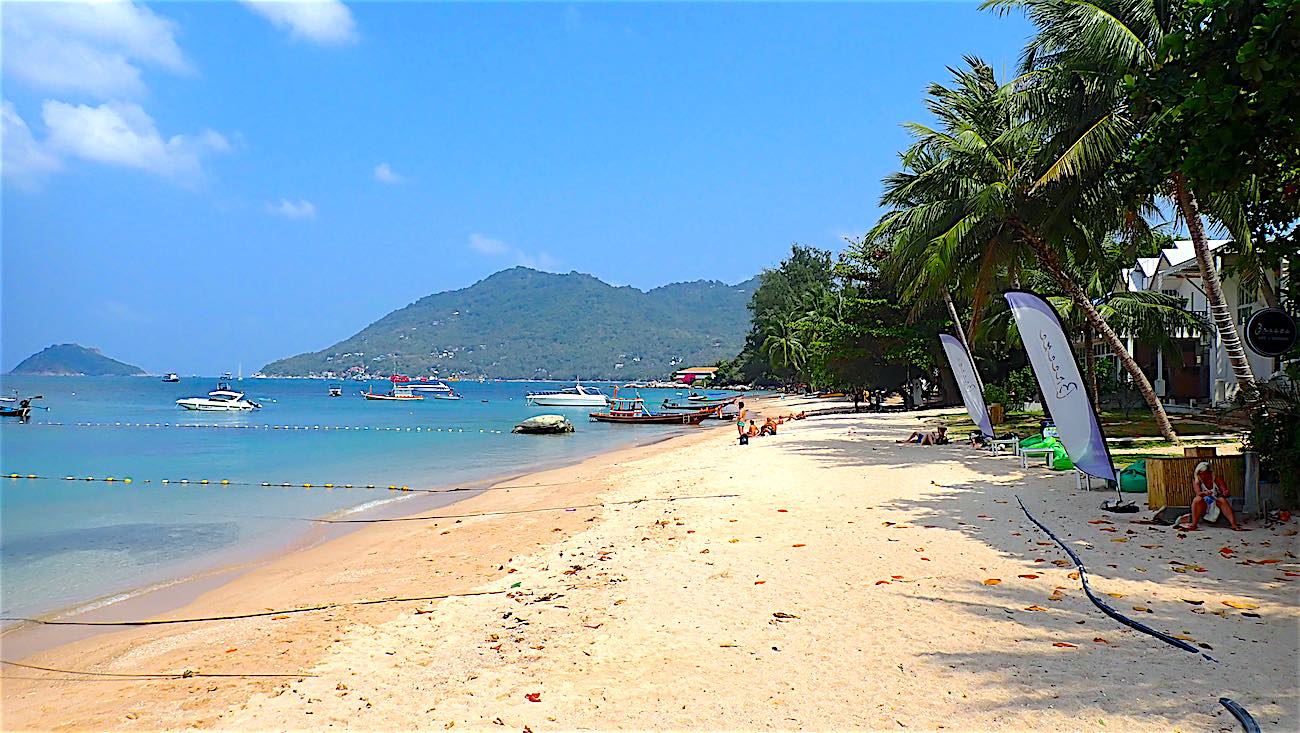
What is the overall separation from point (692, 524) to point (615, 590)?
121 inches

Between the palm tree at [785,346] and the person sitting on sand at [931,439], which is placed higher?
the palm tree at [785,346]

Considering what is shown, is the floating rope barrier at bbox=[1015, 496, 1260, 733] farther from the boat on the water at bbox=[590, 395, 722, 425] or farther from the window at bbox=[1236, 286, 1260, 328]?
the boat on the water at bbox=[590, 395, 722, 425]

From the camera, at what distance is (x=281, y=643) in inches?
272

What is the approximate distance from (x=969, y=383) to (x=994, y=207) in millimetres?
3593

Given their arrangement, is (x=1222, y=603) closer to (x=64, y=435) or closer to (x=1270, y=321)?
(x=1270, y=321)

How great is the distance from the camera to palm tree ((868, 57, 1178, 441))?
600 inches

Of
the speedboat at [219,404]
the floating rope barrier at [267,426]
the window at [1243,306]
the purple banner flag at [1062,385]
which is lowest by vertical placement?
the floating rope barrier at [267,426]

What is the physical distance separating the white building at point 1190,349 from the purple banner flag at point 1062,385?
45.5ft

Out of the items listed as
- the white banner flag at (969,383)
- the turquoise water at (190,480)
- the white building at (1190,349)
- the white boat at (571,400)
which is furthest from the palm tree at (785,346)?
the white banner flag at (969,383)

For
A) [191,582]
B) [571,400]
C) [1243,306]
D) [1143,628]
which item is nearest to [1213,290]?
[1143,628]

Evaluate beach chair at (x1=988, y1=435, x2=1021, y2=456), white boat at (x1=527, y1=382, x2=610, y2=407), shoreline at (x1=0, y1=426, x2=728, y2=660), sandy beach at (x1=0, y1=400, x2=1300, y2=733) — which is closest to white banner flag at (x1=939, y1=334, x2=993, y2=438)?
beach chair at (x1=988, y1=435, x2=1021, y2=456)

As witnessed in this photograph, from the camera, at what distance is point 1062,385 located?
9898mm

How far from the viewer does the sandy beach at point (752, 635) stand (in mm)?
4246

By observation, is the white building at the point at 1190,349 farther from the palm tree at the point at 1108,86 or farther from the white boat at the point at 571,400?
the white boat at the point at 571,400
